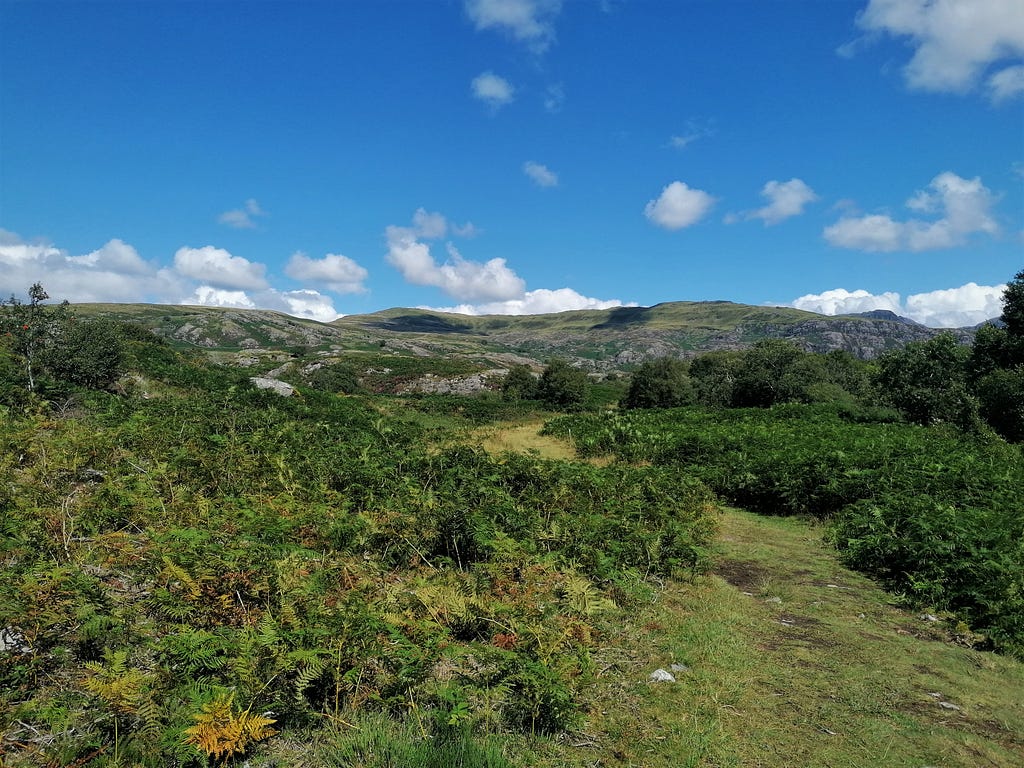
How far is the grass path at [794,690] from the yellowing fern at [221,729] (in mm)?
2435

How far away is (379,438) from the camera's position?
17.5m

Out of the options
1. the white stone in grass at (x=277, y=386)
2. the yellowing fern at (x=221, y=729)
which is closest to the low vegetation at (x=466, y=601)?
the yellowing fern at (x=221, y=729)

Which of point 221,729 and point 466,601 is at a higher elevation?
point 221,729

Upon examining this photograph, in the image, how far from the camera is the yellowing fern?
375 centimetres

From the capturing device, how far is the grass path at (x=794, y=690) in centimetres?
475

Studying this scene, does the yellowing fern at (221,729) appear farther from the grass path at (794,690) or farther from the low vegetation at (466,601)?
the grass path at (794,690)

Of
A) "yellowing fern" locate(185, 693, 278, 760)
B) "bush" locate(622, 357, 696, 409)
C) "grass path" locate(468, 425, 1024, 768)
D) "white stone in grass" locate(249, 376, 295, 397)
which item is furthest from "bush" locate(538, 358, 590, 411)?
"yellowing fern" locate(185, 693, 278, 760)

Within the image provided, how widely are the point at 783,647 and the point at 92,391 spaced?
76.9 ft

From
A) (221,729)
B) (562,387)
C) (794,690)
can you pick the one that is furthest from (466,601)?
(562,387)

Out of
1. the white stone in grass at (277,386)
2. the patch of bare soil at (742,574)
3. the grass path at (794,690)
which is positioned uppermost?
the white stone in grass at (277,386)

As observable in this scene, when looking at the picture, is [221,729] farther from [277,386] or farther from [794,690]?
[277,386]

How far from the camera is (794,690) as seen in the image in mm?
5816

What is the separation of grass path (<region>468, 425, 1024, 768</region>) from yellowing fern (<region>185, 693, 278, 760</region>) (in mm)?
2435

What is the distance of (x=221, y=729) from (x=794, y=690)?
5.74 m
